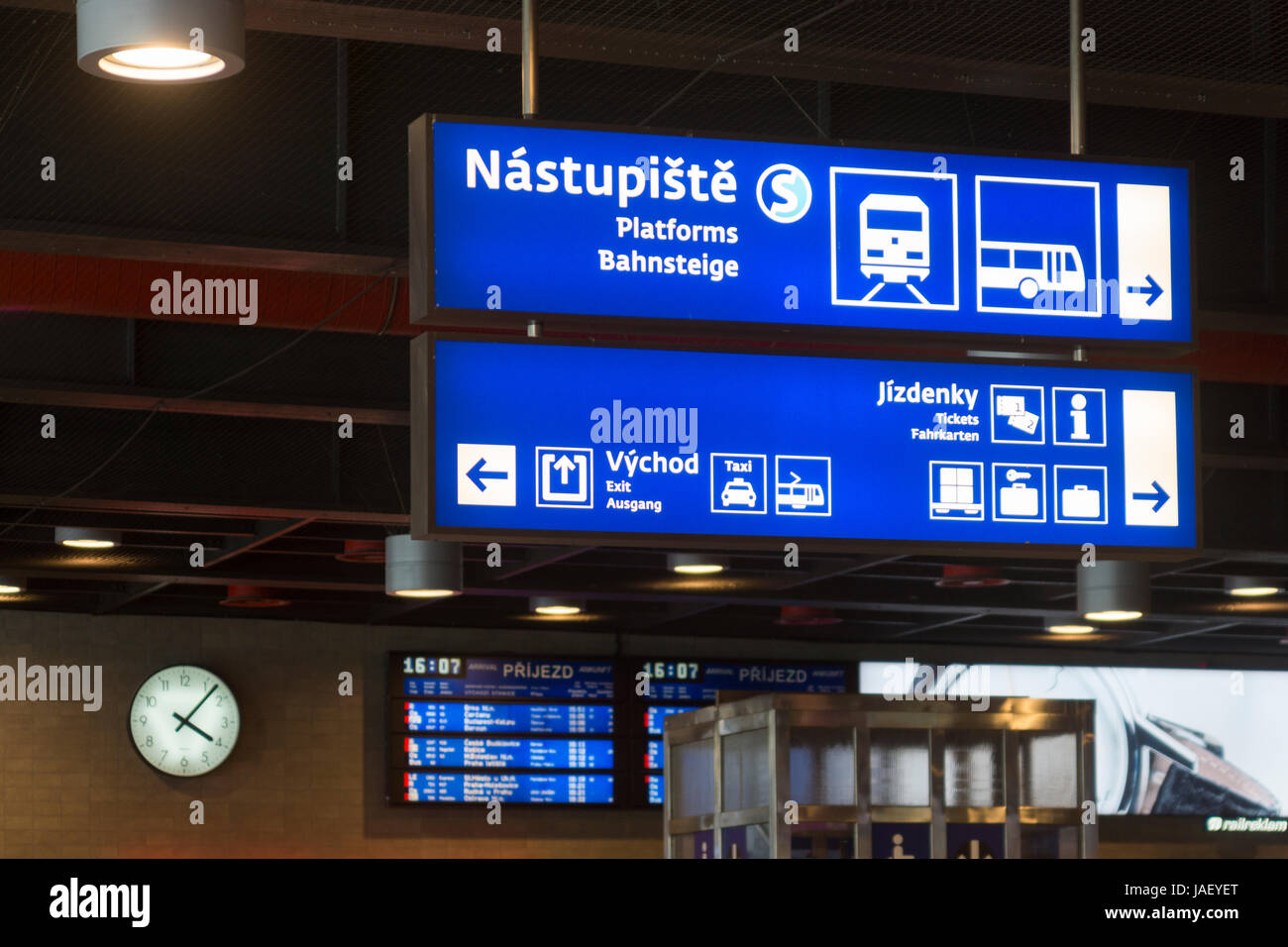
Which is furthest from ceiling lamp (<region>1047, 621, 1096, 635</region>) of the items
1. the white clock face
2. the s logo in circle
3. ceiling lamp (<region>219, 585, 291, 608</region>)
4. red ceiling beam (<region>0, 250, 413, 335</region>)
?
the s logo in circle

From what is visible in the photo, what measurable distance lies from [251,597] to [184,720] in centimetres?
151

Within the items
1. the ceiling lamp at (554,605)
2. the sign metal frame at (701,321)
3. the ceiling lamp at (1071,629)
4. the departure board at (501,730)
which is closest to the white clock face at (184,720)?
the departure board at (501,730)

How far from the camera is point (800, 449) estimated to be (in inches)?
186

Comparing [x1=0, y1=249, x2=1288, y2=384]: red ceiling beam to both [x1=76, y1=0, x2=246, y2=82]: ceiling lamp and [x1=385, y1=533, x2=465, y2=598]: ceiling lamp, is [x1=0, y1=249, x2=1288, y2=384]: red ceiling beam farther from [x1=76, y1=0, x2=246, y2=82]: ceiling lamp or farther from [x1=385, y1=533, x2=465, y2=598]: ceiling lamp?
A: [x1=76, y1=0, x2=246, y2=82]: ceiling lamp

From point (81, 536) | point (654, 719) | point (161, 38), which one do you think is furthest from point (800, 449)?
point (654, 719)

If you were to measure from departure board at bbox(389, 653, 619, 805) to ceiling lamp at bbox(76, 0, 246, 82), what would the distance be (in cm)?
1152

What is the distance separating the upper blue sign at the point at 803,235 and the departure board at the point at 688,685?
1126 centimetres

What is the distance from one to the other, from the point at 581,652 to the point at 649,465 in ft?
39.2

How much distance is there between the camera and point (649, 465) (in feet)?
14.9

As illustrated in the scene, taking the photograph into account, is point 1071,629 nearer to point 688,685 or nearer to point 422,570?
point 688,685
